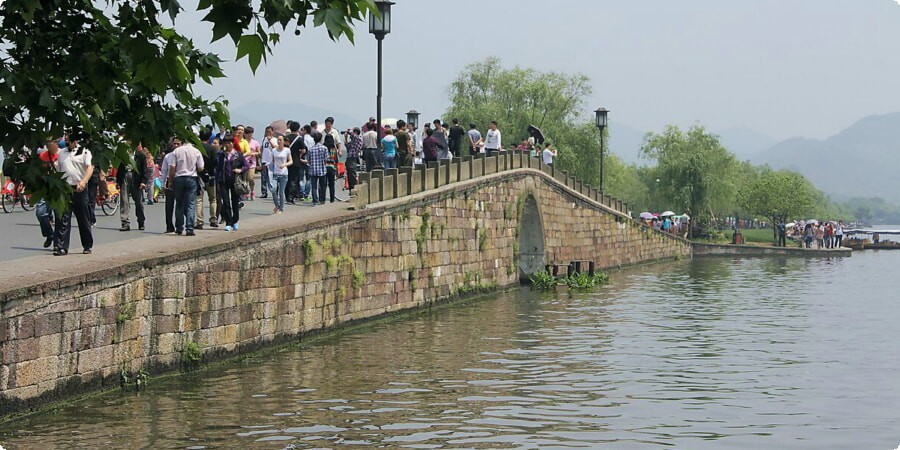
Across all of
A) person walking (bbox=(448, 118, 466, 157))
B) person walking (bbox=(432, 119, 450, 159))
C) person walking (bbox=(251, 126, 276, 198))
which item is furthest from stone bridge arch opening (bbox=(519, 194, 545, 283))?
person walking (bbox=(251, 126, 276, 198))

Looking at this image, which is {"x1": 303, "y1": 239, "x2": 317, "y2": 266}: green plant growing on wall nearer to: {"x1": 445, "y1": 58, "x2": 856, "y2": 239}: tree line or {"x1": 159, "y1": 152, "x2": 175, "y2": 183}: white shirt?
{"x1": 159, "y1": 152, "x2": 175, "y2": 183}: white shirt

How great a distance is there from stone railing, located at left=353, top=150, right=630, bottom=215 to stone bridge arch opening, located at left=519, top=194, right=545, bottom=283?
141 cm

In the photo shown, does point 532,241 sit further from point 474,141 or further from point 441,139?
point 441,139

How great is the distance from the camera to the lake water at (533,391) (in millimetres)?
12281

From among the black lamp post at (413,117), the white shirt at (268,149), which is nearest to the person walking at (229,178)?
the white shirt at (268,149)

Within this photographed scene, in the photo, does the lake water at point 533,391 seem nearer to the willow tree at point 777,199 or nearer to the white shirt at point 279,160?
the white shirt at point 279,160

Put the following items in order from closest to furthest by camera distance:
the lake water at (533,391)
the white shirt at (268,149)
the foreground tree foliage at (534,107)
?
the lake water at (533,391), the white shirt at (268,149), the foreground tree foliage at (534,107)

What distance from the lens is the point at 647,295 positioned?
3328 centimetres

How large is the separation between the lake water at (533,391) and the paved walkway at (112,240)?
1.49 m

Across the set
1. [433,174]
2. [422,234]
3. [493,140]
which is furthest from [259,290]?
[493,140]

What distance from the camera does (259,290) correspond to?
17.9 m

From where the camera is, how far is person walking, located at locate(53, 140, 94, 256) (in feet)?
51.8

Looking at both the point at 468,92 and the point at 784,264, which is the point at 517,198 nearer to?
the point at 784,264

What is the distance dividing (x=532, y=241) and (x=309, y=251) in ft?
63.5
